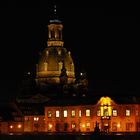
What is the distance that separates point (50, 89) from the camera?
643 ft

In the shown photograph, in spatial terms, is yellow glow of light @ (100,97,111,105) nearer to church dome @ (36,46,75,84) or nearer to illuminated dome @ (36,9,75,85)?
illuminated dome @ (36,9,75,85)

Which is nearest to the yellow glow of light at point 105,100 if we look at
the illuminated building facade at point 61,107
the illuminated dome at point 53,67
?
the illuminated building facade at point 61,107

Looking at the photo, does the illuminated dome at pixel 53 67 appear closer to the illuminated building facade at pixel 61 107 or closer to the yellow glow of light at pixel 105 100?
the illuminated building facade at pixel 61 107

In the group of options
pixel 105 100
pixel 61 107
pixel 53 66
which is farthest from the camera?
pixel 53 66

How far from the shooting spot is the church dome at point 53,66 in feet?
646

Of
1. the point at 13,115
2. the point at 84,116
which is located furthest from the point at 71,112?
the point at 13,115

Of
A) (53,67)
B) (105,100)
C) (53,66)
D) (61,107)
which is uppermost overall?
(53,66)

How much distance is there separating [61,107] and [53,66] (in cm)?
3097

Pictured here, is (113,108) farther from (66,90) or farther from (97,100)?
(66,90)

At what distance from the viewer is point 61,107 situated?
168 meters

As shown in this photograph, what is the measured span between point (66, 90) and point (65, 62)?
24.7 feet

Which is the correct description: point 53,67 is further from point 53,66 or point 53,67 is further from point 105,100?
point 105,100

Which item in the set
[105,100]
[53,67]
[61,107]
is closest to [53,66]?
→ [53,67]

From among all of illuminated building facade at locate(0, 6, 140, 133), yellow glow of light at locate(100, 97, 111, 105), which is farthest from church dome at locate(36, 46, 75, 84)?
yellow glow of light at locate(100, 97, 111, 105)
